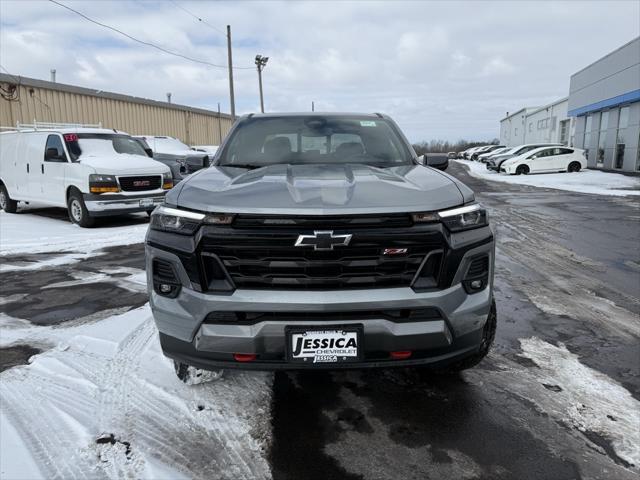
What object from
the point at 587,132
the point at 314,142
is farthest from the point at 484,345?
the point at 587,132

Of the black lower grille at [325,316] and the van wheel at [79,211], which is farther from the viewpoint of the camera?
the van wheel at [79,211]

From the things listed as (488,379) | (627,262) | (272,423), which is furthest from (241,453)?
(627,262)

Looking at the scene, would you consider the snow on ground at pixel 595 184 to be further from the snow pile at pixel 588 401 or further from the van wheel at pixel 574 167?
the snow pile at pixel 588 401

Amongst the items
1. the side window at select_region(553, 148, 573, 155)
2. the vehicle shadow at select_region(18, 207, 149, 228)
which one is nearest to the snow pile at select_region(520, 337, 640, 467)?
the vehicle shadow at select_region(18, 207, 149, 228)

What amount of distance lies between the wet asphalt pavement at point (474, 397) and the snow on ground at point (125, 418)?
18cm

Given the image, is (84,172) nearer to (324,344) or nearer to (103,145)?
(103,145)

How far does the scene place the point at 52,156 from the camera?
1000cm

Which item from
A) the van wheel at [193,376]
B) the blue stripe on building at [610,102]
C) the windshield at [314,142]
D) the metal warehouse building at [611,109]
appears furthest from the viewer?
the metal warehouse building at [611,109]

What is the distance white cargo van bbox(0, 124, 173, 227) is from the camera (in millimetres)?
9359

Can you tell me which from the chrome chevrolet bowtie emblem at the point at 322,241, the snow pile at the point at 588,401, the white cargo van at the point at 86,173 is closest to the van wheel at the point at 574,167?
the white cargo van at the point at 86,173

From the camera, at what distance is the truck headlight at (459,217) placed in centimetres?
244

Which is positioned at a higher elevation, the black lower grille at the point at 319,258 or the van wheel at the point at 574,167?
the black lower grille at the point at 319,258

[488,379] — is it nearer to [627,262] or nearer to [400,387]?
[400,387]

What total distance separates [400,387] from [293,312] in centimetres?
120
